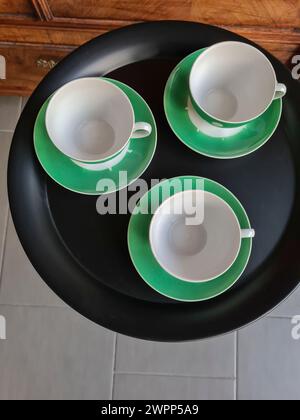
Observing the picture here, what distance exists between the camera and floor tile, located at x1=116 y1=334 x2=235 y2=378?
37.6 inches

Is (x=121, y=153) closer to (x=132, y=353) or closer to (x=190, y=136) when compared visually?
(x=190, y=136)

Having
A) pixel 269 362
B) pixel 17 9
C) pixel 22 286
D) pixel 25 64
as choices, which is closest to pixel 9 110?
pixel 25 64

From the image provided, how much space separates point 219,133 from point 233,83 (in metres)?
0.09

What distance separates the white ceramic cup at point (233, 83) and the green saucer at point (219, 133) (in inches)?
0.7

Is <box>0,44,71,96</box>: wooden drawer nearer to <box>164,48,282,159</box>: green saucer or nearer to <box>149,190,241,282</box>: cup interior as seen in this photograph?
<box>164,48,282,159</box>: green saucer

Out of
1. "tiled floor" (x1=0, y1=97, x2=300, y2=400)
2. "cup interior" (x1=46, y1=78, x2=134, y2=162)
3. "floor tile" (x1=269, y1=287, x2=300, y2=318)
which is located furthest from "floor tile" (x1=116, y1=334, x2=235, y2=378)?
"cup interior" (x1=46, y1=78, x2=134, y2=162)

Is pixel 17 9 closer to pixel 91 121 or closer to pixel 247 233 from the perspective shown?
pixel 91 121

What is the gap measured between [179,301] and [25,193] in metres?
0.26

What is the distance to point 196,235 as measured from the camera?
57 centimetres

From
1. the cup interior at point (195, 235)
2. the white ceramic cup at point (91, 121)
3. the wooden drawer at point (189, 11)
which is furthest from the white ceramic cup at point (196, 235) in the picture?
the wooden drawer at point (189, 11)

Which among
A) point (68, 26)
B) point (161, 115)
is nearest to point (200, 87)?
point (161, 115)

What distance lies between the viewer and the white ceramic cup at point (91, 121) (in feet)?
1.82

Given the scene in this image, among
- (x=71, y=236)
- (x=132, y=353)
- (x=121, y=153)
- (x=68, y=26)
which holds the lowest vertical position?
(x=132, y=353)

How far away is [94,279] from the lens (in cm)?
57
